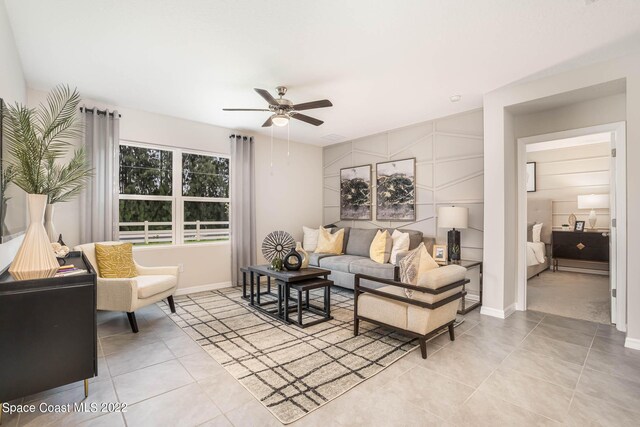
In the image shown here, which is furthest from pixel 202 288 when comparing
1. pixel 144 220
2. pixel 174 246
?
pixel 144 220

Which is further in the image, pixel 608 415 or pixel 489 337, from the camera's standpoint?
pixel 489 337

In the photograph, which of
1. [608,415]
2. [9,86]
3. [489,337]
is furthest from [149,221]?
[608,415]

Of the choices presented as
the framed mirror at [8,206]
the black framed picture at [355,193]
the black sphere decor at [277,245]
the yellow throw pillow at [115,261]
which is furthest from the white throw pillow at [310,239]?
the framed mirror at [8,206]

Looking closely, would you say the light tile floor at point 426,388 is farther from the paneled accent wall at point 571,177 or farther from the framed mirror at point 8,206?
the paneled accent wall at point 571,177

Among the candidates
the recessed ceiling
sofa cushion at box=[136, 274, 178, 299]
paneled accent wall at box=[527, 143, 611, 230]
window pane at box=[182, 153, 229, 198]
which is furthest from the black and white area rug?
paneled accent wall at box=[527, 143, 611, 230]

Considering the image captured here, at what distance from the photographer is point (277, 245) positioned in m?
4.02

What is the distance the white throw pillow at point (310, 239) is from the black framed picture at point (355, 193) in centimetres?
72

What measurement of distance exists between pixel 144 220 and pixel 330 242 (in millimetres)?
2939

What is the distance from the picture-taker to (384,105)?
157 inches

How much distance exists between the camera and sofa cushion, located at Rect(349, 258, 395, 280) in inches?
161

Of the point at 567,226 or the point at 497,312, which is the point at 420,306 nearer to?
the point at 497,312

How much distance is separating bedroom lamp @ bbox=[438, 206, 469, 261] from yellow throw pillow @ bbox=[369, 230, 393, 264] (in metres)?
0.85

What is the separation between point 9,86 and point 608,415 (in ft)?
15.6

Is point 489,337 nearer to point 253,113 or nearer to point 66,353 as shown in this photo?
point 66,353
